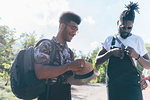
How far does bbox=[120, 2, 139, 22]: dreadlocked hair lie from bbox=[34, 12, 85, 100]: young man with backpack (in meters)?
0.72

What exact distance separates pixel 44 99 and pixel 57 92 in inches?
5.7

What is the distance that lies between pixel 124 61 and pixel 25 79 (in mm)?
1247

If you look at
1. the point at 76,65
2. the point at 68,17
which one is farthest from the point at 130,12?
the point at 76,65

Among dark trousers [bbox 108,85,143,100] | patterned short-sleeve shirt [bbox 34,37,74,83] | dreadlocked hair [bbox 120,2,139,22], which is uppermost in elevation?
dreadlocked hair [bbox 120,2,139,22]

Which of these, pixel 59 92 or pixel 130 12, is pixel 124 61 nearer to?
pixel 130 12

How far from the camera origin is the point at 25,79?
1.27 metres

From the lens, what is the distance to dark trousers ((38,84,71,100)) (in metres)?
1.49

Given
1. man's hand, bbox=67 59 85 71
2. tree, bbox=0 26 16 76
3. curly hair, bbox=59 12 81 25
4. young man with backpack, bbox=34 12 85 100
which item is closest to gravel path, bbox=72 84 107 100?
tree, bbox=0 26 16 76

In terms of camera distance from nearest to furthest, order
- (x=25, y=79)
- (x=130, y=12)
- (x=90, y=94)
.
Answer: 1. (x=25, y=79)
2. (x=130, y=12)
3. (x=90, y=94)

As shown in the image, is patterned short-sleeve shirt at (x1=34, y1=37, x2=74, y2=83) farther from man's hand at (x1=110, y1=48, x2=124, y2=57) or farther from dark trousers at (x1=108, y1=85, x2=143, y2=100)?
dark trousers at (x1=108, y1=85, x2=143, y2=100)

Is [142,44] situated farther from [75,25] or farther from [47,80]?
[47,80]

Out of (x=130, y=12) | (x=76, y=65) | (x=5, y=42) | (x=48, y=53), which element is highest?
(x=5, y=42)

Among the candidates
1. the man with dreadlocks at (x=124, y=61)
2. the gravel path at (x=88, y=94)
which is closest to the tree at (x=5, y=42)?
the gravel path at (x=88, y=94)

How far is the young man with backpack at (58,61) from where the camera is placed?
4.35 feet
